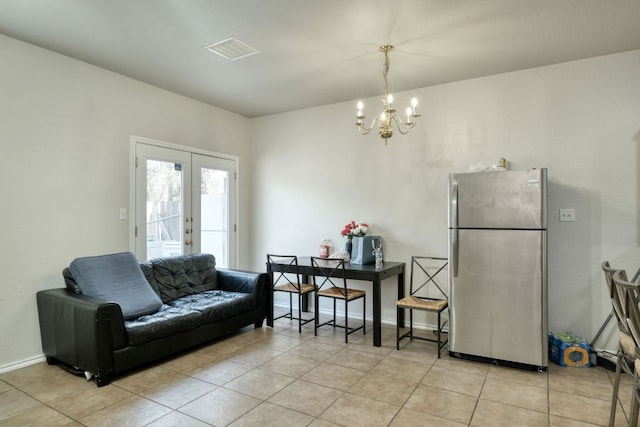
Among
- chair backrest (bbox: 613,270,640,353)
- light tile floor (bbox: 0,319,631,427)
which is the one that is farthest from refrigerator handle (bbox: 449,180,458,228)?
chair backrest (bbox: 613,270,640,353)

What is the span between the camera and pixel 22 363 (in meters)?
3.09

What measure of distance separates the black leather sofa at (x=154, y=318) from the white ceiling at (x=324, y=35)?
6.46 ft

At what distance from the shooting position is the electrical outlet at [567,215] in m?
3.47

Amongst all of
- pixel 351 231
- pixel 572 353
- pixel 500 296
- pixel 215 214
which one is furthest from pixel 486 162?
pixel 215 214

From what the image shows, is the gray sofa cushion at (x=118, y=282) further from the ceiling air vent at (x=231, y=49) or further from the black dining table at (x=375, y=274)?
the ceiling air vent at (x=231, y=49)

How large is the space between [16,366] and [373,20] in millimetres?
3910

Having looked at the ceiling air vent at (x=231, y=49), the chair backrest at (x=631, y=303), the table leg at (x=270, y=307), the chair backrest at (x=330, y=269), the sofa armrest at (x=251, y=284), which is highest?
the ceiling air vent at (x=231, y=49)

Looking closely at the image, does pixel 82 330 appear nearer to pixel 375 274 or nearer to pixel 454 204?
pixel 375 274

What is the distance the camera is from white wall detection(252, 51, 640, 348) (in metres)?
3.34

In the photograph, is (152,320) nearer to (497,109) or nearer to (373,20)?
(373,20)

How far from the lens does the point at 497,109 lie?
382 cm

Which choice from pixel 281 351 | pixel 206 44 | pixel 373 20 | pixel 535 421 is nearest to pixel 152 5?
pixel 206 44

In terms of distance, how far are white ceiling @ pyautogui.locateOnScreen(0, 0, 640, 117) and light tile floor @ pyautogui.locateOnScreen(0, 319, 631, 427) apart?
2.68 metres

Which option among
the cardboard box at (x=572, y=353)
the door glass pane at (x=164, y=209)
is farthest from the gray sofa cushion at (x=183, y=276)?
the cardboard box at (x=572, y=353)
